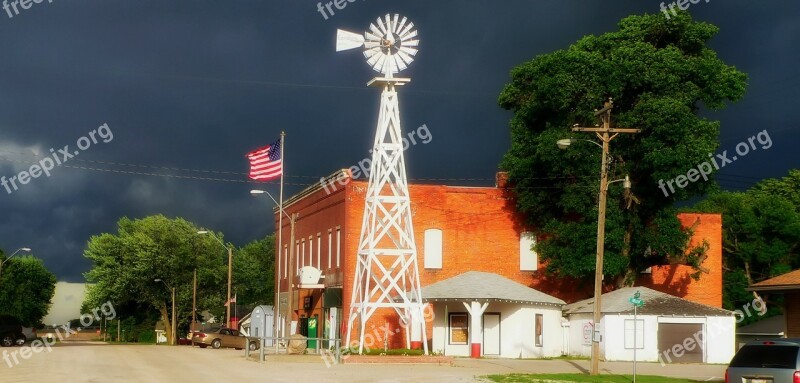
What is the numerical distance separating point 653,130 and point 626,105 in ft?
8.93

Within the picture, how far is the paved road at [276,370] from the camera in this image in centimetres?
2925

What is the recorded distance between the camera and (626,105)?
50.5m

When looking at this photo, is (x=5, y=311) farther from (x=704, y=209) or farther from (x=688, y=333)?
(x=688, y=333)

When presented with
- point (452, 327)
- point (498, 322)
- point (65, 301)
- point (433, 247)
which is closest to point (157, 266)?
point (433, 247)

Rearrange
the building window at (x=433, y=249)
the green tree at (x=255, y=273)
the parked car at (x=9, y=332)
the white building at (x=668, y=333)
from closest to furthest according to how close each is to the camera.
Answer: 1. the white building at (x=668, y=333)
2. the building window at (x=433, y=249)
3. the parked car at (x=9, y=332)
4. the green tree at (x=255, y=273)

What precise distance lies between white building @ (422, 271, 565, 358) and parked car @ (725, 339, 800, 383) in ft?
78.1

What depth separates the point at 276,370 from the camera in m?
33.8

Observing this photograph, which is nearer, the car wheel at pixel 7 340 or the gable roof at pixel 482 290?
the gable roof at pixel 482 290

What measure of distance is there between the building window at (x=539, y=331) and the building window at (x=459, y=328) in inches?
129

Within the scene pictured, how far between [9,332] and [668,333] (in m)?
38.2

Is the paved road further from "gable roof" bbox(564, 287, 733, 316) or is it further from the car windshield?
the car windshield

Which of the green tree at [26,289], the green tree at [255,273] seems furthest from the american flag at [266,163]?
the green tree at [26,289]

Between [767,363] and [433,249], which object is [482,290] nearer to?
[433,249]

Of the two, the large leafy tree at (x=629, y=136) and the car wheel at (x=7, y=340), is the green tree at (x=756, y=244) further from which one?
the car wheel at (x=7, y=340)
